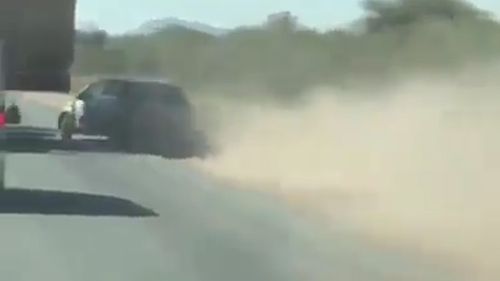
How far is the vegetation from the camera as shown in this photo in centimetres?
2525

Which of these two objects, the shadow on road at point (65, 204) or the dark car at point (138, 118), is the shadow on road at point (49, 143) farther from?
the shadow on road at point (65, 204)

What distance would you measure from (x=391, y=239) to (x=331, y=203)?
4862 mm

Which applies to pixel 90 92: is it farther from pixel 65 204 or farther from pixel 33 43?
pixel 65 204

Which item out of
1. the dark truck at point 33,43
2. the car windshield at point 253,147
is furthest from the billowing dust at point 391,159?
the dark truck at point 33,43

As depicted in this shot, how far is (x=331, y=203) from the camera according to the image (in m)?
21.0

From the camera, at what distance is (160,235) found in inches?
602

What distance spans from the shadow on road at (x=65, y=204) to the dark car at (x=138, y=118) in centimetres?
318

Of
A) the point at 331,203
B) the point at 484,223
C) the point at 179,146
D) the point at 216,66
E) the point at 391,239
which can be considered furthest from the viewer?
the point at 216,66

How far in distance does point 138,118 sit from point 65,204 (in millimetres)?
5730

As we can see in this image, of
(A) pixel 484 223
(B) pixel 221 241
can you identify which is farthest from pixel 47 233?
(A) pixel 484 223

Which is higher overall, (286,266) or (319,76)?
(319,76)

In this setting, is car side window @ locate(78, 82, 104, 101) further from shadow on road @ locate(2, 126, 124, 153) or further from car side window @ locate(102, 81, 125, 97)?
shadow on road @ locate(2, 126, 124, 153)

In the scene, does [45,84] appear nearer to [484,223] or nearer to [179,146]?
[179,146]

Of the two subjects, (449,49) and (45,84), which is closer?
(45,84)
